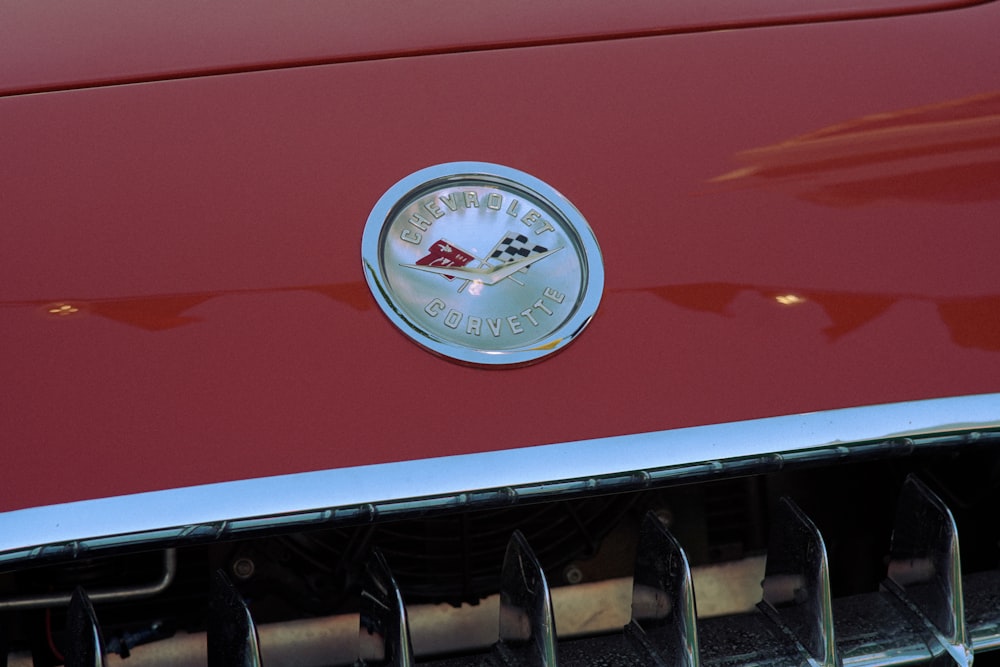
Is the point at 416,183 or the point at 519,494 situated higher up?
the point at 416,183

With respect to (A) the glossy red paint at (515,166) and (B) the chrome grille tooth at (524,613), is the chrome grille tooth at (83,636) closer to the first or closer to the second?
(A) the glossy red paint at (515,166)

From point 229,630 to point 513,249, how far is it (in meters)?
0.43

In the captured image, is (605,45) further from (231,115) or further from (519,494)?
(519,494)

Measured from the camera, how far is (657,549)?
1036 mm

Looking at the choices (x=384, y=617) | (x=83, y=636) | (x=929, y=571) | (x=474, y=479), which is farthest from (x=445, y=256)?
(x=929, y=571)

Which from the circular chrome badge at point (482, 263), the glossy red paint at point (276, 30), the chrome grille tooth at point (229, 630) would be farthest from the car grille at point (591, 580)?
the glossy red paint at point (276, 30)

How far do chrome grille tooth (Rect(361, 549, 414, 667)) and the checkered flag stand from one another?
11.5 inches

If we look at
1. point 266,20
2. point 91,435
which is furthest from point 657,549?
point 266,20

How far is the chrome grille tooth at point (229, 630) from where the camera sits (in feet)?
3.12

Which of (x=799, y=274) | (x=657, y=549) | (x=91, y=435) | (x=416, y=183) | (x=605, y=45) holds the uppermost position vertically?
(x=605, y=45)

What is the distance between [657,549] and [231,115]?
584 mm

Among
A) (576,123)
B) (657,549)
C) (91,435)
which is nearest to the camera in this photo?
(91,435)

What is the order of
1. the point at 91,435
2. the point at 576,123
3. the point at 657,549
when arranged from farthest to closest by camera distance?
1. the point at 576,123
2. the point at 657,549
3. the point at 91,435

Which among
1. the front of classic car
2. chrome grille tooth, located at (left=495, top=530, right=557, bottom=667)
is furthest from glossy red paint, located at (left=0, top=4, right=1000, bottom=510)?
chrome grille tooth, located at (left=495, top=530, right=557, bottom=667)
